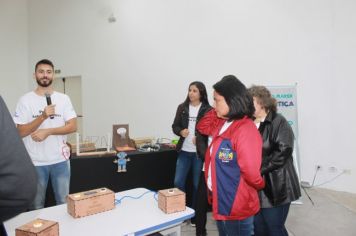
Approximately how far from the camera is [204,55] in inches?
204

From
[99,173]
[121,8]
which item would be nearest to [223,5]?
[121,8]

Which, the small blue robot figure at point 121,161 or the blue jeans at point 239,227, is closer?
the blue jeans at point 239,227

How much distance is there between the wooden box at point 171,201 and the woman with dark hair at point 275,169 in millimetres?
524

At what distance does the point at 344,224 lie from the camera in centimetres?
315

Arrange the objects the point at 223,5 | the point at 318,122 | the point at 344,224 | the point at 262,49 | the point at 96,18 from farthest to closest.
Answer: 1. the point at 96,18
2. the point at 223,5
3. the point at 262,49
4. the point at 318,122
5. the point at 344,224

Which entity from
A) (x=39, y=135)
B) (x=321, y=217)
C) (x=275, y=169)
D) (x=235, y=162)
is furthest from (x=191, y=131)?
(x=321, y=217)

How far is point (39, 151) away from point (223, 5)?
3.75 metres

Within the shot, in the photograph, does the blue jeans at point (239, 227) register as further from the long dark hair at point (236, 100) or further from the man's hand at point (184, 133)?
the man's hand at point (184, 133)

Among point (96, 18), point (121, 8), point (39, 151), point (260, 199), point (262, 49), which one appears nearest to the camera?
point (260, 199)

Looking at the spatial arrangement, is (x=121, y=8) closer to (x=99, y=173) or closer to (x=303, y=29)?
(x=303, y=29)

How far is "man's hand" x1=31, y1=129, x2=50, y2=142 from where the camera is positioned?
2391 mm

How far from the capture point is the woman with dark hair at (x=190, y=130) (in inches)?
125

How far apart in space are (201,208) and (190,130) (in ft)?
2.69

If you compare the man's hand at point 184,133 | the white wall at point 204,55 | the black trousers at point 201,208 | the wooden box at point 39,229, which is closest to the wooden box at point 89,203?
the wooden box at point 39,229
